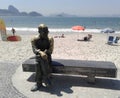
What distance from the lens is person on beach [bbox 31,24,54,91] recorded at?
5449 millimetres

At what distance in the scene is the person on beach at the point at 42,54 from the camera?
545 centimetres

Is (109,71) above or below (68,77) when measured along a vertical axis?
above

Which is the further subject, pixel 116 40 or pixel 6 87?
pixel 116 40

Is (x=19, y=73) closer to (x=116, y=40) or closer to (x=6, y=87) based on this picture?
(x=6, y=87)

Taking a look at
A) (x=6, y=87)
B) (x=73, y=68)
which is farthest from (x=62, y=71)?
(x=6, y=87)

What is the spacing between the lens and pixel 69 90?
18.3 ft

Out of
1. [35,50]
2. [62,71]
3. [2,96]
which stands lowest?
[2,96]

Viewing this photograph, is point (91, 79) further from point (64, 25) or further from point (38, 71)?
point (64, 25)

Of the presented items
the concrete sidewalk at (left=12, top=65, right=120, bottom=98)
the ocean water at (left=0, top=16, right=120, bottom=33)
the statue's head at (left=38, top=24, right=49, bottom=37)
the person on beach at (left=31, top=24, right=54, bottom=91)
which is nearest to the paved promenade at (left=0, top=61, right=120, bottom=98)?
the concrete sidewalk at (left=12, top=65, right=120, bottom=98)

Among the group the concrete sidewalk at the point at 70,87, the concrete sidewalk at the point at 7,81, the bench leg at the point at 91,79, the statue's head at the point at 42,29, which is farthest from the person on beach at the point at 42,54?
the bench leg at the point at 91,79

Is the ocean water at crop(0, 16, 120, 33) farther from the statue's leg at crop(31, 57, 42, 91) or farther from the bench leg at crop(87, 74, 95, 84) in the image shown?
the statue's leg at crop(31, 57, 42, 91)

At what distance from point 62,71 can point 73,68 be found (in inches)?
12.7

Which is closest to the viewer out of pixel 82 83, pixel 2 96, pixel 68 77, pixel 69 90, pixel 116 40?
pixel 2 96

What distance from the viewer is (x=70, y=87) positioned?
5773 mm
